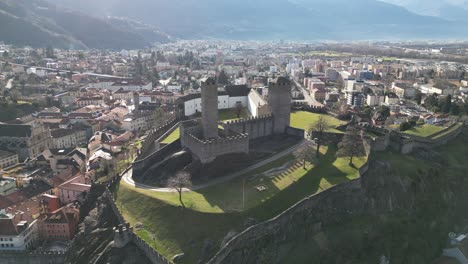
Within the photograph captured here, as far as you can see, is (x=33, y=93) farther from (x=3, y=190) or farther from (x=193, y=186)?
(x=193, y=186)

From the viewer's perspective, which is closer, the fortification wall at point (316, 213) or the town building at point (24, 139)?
the fortification wall at point (316, 213)

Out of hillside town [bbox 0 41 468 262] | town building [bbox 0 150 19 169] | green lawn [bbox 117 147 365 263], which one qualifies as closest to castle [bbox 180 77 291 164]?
hillside town [bbox 0 41 468 262]

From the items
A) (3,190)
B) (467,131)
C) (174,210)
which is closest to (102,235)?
(174,210)

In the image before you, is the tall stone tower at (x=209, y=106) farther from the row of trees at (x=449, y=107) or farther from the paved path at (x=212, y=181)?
the row of trees at (x=449, y=107)

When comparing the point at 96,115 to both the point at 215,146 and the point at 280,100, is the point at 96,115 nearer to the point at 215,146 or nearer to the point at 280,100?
the point at 280,100

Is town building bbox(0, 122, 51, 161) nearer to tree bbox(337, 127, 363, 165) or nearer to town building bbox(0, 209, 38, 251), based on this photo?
town building bbox(0, 209, 38, 251)

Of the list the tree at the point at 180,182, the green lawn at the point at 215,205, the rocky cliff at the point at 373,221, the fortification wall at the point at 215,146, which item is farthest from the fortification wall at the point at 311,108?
the tree at the point at 180,182
